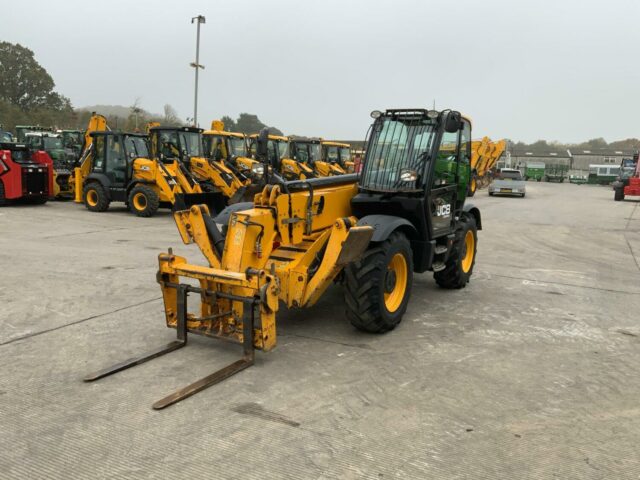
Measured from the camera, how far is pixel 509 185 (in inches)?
1142

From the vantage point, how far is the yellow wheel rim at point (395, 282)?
18.0 ft

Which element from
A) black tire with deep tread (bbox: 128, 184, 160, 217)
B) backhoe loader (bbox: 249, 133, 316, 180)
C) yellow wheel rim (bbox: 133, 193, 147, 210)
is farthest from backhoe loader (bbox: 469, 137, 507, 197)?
yellow wheel rim (bbox: 133, 193, 147, 210)

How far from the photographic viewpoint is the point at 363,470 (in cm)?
304

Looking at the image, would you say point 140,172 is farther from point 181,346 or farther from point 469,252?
point 181,346

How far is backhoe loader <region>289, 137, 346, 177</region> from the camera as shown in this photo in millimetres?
21578

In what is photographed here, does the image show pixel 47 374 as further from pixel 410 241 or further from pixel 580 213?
pixel 580 213

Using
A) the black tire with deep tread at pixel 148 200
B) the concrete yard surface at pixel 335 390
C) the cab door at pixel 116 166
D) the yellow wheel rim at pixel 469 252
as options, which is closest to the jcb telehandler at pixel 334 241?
the concrete yard surface at pixel 335 390

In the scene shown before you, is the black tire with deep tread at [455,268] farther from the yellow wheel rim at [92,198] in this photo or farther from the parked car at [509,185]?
the parked car at [509,185]

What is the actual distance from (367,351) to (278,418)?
4.92 feet

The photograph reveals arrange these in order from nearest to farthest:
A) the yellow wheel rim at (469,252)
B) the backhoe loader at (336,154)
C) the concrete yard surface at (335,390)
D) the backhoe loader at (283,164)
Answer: the concrete yard surface at (335,390), the yellow wheel rim at (469,252), the backhoe loader at (283,164), the backhoe loader at (336,154)

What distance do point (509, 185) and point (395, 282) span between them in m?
25.4

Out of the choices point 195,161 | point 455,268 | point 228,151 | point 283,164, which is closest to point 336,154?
point 283,164

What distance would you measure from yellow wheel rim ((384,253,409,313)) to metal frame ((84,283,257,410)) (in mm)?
1606

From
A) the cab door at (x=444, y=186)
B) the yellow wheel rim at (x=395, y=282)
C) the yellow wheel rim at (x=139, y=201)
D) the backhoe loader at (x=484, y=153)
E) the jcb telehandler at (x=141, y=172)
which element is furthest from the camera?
the backhoe loader at (x=484, y=153)
